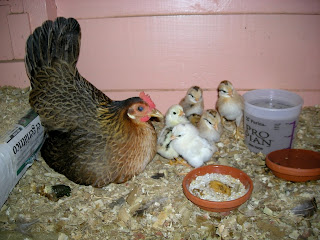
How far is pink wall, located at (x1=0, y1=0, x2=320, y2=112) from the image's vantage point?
9.55ft

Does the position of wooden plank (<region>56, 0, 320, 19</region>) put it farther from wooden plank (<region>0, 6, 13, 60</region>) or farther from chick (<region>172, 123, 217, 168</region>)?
chick (<region>172, 123, 217, 168</region>)

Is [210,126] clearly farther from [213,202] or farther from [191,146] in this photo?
[213,202]

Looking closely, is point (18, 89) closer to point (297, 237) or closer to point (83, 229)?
point (83, 229)

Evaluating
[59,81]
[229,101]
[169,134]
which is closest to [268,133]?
[229,101]

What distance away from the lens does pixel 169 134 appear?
2752 millimetres

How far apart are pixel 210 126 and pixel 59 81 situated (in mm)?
1433

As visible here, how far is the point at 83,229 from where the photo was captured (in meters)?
2.11

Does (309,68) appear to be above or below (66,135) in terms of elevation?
above

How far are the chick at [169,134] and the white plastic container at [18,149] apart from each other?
115cm

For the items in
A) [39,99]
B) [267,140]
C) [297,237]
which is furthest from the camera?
[267,140]

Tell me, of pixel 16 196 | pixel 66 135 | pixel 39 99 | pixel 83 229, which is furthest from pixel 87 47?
pixel 83 229

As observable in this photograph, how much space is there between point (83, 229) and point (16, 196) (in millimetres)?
718

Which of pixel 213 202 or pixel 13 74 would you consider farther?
pixel 13 74

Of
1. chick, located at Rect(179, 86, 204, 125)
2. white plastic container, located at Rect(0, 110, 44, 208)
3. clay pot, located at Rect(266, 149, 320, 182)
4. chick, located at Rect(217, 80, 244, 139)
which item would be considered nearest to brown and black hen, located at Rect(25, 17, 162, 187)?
white plastic container, located at Rect(0, 110, 44, 208)
